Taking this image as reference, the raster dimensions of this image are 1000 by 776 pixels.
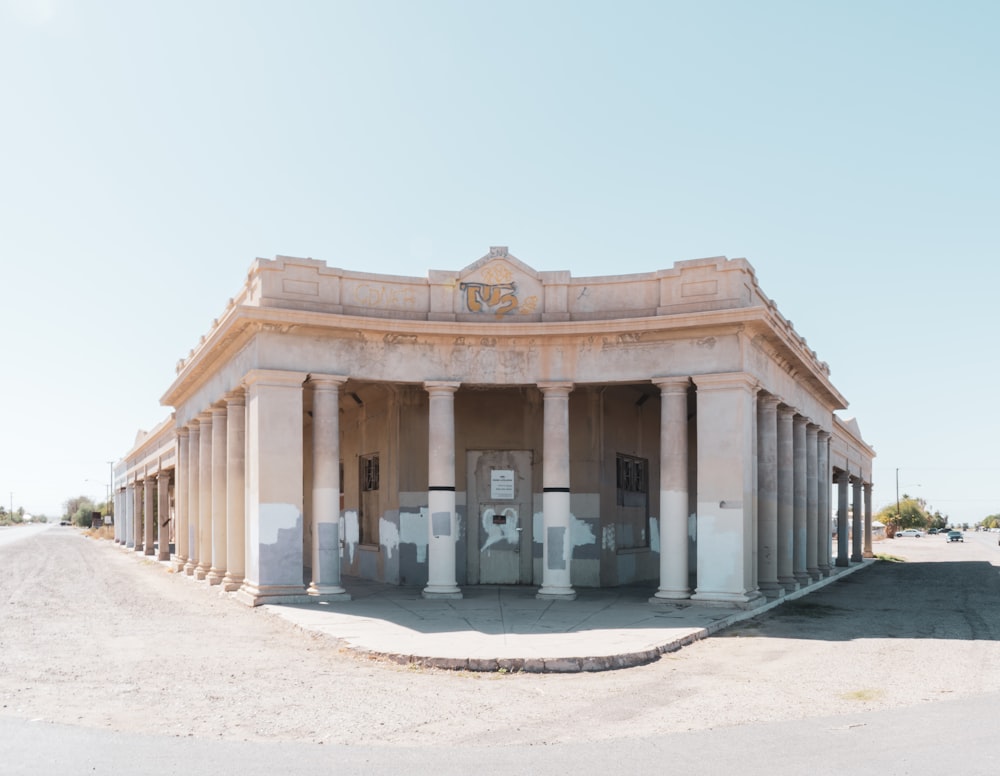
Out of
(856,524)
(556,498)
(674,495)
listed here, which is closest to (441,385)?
(556,498)

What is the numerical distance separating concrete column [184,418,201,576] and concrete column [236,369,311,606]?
8625mm

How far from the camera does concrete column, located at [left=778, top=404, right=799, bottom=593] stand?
72.3 feet

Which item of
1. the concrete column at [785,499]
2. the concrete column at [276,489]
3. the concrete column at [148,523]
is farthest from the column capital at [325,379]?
the concrete column at [148,523]

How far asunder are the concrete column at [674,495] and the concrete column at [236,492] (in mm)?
8936

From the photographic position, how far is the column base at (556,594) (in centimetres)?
1845

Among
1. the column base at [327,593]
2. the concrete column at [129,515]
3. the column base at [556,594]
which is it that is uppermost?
the column base at [327,593]

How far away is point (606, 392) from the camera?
74.6ft

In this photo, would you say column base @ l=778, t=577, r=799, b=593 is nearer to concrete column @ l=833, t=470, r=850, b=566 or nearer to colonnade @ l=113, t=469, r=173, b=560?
concrete column @ l=833, t=470, r=850, b=566

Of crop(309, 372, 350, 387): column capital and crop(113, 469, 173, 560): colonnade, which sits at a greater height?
crop(309, 372, 350, 387): column capital

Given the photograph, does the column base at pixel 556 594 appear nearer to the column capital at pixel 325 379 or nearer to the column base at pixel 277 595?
the column base at pixel 277 595

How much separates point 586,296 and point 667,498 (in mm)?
4411

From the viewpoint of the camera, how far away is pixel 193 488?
2617cm

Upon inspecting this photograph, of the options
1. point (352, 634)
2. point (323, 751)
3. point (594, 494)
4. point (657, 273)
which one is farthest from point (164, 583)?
point (323, 751)

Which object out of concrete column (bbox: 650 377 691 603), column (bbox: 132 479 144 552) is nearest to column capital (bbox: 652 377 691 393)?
concrete column (bbox: 650 377 691 603)
